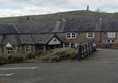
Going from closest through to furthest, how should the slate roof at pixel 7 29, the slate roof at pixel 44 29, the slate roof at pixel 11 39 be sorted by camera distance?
the slate roof at pixel 11 39
the slate roof at pixel 44 29
the slate roof at pixel 7 29

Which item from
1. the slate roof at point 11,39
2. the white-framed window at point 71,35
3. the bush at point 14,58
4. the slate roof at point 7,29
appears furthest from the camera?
the white-framed window at point 71,35

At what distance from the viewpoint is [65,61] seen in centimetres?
2364

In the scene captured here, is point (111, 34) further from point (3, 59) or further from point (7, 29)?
point (3, 59)

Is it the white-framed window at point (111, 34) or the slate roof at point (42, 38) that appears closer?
the slate roof at point (42, 38)

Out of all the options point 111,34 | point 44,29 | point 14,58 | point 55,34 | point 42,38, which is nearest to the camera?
point 14,58

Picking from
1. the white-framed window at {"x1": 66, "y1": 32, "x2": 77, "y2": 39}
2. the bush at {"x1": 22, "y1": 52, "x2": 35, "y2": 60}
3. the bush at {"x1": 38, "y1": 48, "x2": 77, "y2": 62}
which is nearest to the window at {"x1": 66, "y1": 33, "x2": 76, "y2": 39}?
the white-framed window at {"x1": 66, "y1": 32, "x2": 77, "y2": 39}

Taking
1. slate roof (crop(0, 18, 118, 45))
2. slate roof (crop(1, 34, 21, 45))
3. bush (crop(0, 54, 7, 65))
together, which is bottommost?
bush (crop(0, 54, 7, 65))

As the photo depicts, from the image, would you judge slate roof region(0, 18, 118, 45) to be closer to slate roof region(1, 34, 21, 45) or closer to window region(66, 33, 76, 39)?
slate roof region(1, 34, 21, 45)

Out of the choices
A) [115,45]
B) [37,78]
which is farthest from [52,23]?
[37,78]

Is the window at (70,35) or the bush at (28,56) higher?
the window at (70,35)

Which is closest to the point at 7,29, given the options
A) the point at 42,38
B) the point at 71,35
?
the point at 42,38

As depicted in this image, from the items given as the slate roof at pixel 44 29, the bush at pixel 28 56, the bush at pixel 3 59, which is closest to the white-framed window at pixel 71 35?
the slate roof at pixel 44 29

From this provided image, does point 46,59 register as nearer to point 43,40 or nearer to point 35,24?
point 43,40

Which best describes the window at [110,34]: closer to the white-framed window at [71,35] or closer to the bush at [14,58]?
the white-framed window at [71,35]
